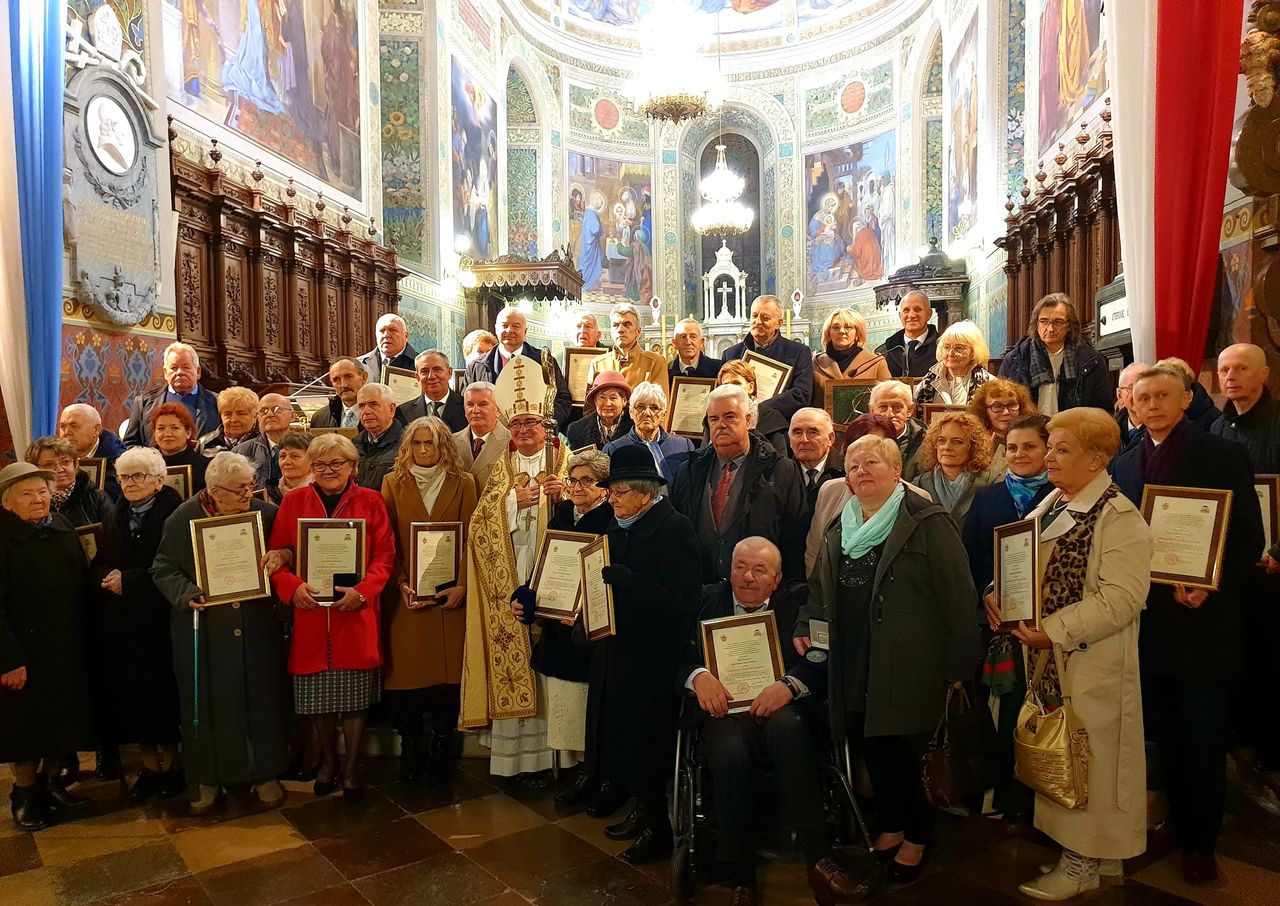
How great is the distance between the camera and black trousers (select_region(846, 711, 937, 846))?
3328 mm

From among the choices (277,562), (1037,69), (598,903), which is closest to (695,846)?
(598,903)

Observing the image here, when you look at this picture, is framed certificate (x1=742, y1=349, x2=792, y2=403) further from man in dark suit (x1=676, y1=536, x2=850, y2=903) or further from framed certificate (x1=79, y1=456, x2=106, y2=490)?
framed certificate (x1=79, y1=456, x2=106, y2=490)

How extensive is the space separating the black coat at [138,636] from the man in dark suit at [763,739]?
8.86 ft

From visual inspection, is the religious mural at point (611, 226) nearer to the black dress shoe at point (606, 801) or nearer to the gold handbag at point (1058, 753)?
the black dress shoe at point (606, 801)

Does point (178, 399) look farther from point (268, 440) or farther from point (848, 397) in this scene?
point (848, 397)

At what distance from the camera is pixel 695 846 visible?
3391 millimetres

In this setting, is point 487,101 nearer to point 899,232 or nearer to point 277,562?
point 899,232

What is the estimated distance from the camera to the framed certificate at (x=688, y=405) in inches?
214

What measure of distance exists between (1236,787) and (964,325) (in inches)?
105

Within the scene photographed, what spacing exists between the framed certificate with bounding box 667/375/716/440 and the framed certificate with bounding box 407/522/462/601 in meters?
1.61

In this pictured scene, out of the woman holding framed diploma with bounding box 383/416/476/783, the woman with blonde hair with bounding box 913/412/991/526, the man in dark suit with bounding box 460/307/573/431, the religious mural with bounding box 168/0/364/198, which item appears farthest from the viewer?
the religious mural with bounding box 168/0/364/198

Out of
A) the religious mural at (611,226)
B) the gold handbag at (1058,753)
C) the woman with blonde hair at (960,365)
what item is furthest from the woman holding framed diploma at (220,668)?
the religious mural at (611,226)

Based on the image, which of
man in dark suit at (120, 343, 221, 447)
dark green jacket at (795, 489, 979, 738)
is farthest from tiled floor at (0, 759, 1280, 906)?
man in dark suit at (120, 343, 221, 447)

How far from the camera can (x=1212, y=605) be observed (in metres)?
3.29
